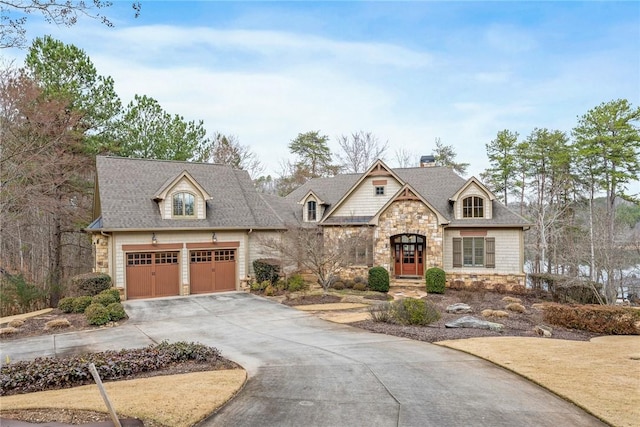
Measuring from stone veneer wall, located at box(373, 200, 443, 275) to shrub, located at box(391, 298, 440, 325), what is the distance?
8911 mm

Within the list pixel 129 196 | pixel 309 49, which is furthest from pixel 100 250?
pixel 309 49

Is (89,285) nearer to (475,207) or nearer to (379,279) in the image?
(379,279)

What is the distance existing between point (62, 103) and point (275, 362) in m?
19.9

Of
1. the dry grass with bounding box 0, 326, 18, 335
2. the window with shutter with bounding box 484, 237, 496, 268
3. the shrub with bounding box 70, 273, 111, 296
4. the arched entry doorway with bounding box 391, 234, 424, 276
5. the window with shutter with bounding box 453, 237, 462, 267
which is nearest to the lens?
the dry grass with bounding box 0, 326, 18, 335

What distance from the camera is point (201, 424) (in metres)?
6.20

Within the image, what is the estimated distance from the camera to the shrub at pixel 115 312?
15.5 m

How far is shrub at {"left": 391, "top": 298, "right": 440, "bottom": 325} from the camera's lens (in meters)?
14.4

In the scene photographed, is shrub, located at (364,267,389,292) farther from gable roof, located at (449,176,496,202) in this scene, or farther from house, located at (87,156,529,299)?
gable roof, located at (449,176,496,202)

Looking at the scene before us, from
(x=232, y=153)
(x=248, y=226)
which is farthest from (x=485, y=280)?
(x=232, y=153)

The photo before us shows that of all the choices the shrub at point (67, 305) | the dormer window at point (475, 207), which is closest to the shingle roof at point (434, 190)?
the dormer window at point (475, 207)

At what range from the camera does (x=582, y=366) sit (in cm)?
941

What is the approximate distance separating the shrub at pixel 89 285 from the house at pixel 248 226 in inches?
40.8

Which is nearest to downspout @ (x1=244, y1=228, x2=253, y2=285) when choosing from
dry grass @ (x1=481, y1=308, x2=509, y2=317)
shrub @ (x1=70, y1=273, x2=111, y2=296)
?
shrub @ (x1=70, y1=273, x2=111, y2=296)

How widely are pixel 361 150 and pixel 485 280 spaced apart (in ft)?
87.5
